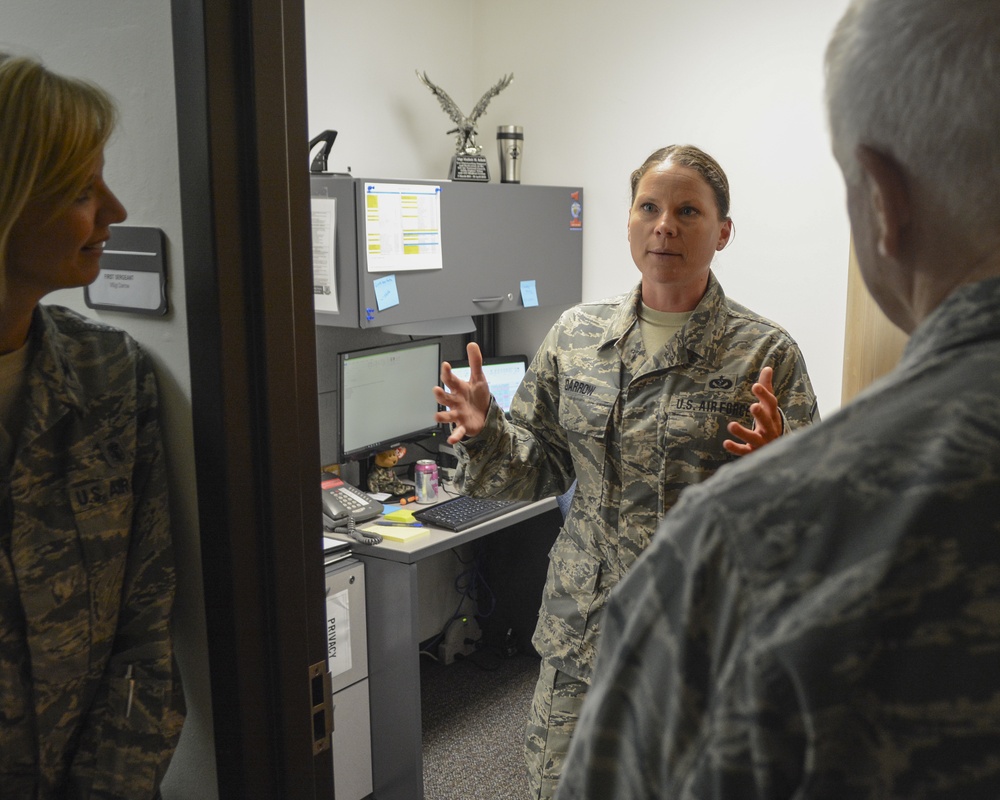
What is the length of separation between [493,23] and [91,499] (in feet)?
9.18

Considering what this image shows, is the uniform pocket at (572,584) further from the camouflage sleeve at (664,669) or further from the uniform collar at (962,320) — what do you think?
the uniform collar at (962,320)

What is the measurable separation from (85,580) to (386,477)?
178cm

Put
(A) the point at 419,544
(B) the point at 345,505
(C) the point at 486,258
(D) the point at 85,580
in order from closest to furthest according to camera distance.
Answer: (D) the point at 85,580 < (A) the point at 419,544 < (B) the point at 345,505 < (C) the point at 486,258

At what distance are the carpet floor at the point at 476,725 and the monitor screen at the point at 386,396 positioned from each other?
899mm

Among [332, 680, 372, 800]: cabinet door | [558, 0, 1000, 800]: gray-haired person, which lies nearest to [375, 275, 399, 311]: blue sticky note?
[332, 680, 372, 800]: cabinet door

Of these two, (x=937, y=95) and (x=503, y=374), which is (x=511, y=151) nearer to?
(x=503, y=374)

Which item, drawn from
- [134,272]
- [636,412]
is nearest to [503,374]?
[636,412]

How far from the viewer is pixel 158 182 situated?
1080 millimetres

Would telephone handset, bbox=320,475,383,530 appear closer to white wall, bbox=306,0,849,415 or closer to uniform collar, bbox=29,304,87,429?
white wall, bbox=306,0,849,415

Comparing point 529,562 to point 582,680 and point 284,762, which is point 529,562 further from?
point 284,762

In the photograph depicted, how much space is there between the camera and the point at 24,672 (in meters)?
1.04

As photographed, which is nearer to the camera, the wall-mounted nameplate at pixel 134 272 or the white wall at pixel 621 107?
the wall-mounted nameplate at pixel 134 272

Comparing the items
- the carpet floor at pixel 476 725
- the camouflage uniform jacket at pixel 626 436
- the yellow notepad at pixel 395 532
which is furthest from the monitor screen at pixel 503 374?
the camouflage uniform jacket at pixel 626 436

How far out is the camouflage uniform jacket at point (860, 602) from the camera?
0.45 meters
